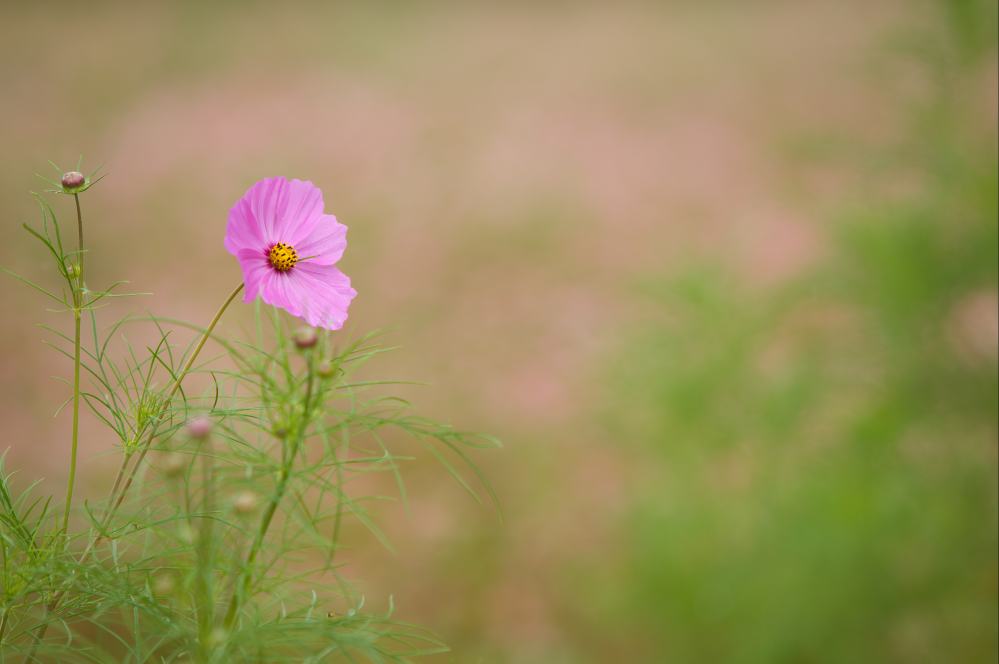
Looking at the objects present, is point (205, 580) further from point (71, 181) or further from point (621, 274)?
point (621, 274)

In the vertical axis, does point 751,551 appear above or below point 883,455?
below

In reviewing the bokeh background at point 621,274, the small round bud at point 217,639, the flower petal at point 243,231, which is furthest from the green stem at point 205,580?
the bokeh background at point 621,274

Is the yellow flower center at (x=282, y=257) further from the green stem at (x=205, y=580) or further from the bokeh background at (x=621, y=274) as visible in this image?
the bokeh background at (x=621, y=274)

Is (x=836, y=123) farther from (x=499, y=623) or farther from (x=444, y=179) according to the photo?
(x=499, y=623)

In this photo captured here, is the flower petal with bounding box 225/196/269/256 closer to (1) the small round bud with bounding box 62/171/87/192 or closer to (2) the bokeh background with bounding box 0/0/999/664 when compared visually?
(1) the small round bud with bounding box 62/171/87/192

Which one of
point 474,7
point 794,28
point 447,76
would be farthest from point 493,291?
point 474,7

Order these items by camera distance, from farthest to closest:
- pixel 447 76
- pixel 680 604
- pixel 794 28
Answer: pixel 794 28 < pixel 447 76 < pixel 680 604

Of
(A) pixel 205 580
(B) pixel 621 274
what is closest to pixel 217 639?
(A) pixel 205 580
